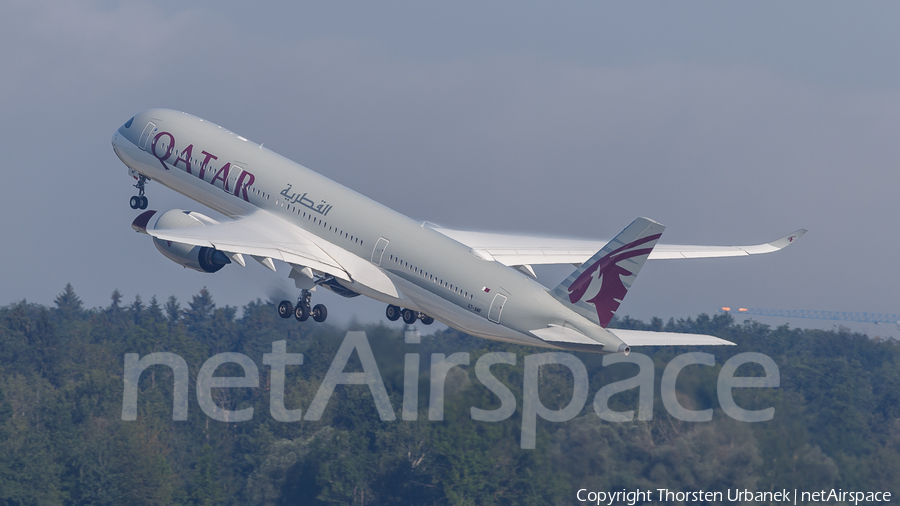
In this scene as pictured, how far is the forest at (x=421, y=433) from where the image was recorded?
177 feet

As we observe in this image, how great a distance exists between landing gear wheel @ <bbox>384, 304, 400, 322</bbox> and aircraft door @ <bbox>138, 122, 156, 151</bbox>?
13447 mm

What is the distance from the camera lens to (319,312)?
48656 mm

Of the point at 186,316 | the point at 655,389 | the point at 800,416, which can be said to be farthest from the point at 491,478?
the point at 186,316

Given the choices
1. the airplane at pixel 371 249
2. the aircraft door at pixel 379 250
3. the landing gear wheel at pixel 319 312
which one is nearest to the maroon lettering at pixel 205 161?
the airplane at pixel 371 249

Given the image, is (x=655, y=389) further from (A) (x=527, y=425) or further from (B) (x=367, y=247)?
(B) (x=367, y=247)

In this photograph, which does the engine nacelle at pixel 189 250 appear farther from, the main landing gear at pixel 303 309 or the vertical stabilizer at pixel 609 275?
the vertical stabilizer at pixel 609 275

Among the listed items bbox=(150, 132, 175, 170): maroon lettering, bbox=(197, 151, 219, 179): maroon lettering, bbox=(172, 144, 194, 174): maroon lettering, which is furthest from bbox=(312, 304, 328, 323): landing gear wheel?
bbox=(150, 132, 175, 170): maroon lettering

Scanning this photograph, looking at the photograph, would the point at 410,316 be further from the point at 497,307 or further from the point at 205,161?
the point at 205,161

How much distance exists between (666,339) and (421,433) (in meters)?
29.3

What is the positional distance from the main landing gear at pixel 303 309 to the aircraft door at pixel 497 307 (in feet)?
31.4

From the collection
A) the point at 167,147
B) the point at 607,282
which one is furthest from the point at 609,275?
the point at 167,147

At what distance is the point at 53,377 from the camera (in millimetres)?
103312

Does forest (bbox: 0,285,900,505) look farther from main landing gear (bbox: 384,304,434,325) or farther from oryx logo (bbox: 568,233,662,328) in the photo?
oryx logo (bbox: 568,233,662,328)

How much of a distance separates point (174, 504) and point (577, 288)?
137ft
